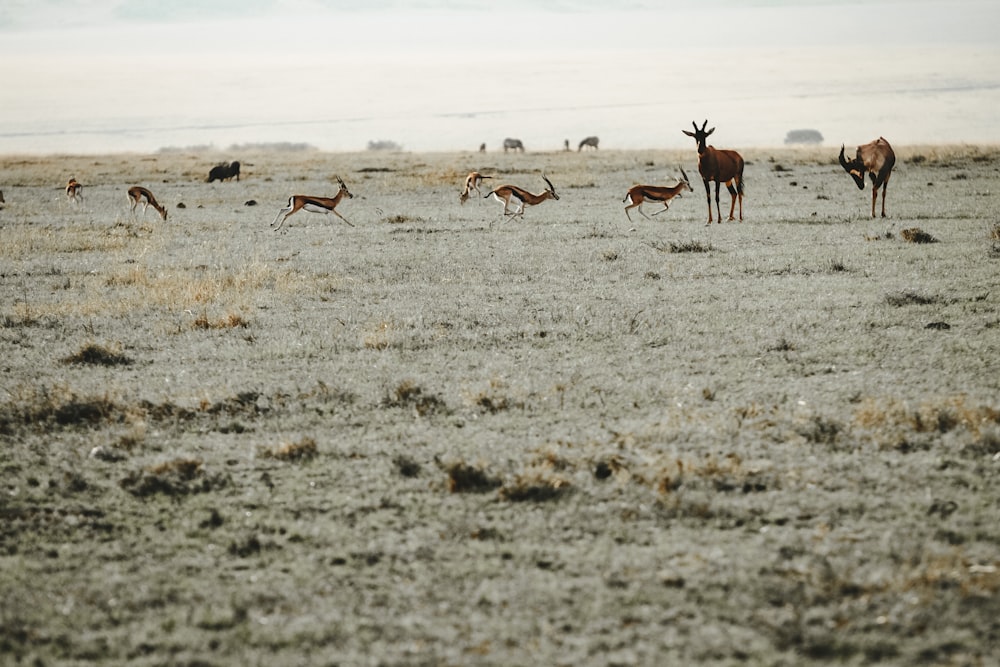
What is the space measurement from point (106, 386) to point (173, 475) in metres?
2.95

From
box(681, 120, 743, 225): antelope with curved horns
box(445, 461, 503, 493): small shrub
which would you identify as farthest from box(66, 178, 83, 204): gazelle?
box(445, 461, 503, 493): small shrub

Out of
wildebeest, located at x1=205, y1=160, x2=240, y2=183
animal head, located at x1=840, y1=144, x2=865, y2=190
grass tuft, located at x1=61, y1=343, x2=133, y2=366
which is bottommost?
grass tuft, located at x1=61, y1=343, x2=133, y2=366

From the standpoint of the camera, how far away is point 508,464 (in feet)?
24.6

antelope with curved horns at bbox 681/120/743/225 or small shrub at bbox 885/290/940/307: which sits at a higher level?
antelope with curved horns at bbox 681/120/743/225

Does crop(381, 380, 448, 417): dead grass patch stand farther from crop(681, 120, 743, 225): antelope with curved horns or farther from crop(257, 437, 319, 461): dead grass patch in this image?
crop(681, 120, 743, 225): antelope with curved horns

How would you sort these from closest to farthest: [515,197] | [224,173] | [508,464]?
[508,464]
[515,197]
[224,173]

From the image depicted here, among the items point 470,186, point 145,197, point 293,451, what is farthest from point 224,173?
point 293,451

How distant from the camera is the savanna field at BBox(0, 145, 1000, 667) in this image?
16.8ft

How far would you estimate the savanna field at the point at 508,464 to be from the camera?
5.12m

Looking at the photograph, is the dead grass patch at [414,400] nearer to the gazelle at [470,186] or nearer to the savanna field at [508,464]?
the savanna field at [508,464]

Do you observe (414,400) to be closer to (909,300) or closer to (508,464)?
(508,464)

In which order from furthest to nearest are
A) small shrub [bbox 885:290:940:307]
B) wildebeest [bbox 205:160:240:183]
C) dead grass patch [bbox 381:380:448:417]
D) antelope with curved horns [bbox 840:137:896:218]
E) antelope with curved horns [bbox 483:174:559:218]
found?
wildebeest [bbox 205:160:240:183] → antelope with curved horns [bbox 483:174:559:218] → antelope with curved horns [bbox 840:137:896:218] → small shrub [bbox 885:290:940:307] → dead grass patch [bbox 381:380:448:417]

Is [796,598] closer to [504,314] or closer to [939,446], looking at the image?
[939,446]

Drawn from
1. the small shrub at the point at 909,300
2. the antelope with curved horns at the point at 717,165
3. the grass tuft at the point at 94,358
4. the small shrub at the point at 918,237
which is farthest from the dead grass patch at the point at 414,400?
the antelope with curved horns at the point at 717,165
